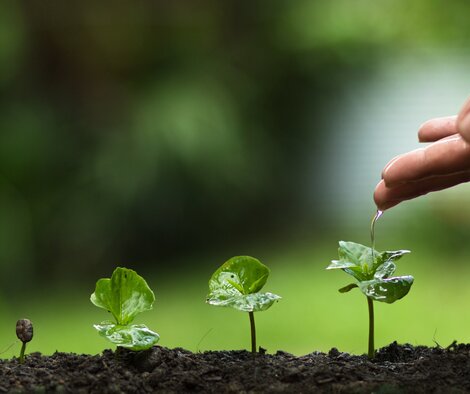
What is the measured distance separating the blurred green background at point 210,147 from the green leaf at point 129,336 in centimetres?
154

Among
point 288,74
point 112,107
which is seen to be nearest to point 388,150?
point 288,74

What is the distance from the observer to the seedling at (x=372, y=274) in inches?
28.9

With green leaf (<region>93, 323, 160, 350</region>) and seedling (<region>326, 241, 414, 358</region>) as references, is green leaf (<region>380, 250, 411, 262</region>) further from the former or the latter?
green leaf (<region>93, 323, 160, 350</region>)

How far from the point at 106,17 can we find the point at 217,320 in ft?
4.38

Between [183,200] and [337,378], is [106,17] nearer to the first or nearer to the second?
[183,200]

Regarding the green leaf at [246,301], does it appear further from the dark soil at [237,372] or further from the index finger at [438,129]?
the index finger at [438,129]

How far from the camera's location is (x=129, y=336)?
71 cm

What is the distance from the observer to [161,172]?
2627 mm

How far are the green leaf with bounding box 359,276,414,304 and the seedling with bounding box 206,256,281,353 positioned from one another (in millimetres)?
98

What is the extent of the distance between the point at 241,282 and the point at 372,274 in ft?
0.47

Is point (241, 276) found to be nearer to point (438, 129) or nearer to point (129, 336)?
point (129, 336)

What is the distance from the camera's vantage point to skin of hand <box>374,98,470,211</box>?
0.69 m

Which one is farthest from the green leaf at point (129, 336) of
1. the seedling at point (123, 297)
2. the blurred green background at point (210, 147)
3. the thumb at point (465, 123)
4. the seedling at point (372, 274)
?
the blurred green background at point (210, 147)

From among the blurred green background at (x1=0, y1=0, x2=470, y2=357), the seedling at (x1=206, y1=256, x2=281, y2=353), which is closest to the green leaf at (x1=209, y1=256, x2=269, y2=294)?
the seedling at (x1=206, y1=256, x2=281, y2=353)
